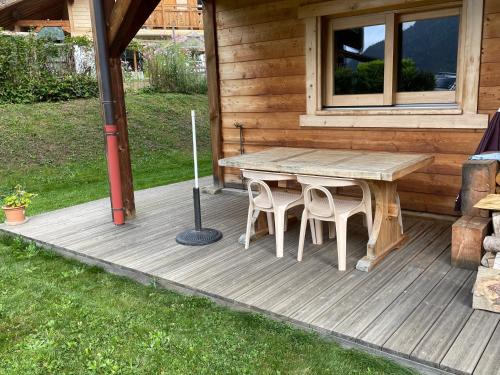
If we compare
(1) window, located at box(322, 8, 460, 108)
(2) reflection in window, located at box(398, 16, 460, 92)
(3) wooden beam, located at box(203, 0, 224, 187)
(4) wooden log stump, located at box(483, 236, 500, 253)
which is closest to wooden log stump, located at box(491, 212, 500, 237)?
(4) wooden log stump, located at box(483, 236, 500, 253)

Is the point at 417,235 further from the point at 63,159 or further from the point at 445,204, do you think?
the point at 63,159

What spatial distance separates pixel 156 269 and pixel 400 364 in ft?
5.68

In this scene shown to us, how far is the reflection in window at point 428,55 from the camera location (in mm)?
3801

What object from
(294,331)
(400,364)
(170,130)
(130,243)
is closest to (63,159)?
(170,130)

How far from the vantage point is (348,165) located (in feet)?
9.87

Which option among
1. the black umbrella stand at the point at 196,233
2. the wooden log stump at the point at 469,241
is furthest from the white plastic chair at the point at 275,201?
the wooden log stump at the point at 469,241

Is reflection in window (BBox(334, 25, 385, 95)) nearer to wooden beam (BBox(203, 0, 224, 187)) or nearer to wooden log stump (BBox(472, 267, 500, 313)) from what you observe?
wooden beam (BBox(203, 0, 224, 187))

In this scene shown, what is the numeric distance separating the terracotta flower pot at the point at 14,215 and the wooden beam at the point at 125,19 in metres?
1.79

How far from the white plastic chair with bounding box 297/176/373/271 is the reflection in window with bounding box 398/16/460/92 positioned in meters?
1.52

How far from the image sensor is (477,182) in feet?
9.62

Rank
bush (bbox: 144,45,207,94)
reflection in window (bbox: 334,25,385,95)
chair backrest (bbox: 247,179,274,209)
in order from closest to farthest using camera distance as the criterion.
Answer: chair backrest (bbox: 247,179,274,209), reflection in window (bbox: 334,25,385,95), bush (bbox: 144,45,207,94)

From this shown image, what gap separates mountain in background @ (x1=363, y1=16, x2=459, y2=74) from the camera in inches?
149

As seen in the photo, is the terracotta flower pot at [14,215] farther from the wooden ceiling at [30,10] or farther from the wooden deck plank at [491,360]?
the wooden ceiling at [30,10]

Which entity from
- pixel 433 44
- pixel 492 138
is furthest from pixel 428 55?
pixel 492 138
